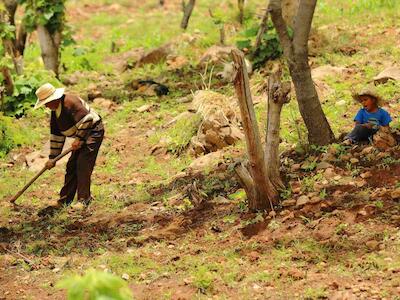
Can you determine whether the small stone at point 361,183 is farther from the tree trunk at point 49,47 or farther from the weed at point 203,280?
the tree trunk at point 49,47

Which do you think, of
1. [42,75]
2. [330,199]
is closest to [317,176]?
[330,199]

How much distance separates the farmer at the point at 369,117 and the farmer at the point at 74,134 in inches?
109

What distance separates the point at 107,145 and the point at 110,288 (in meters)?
7.87

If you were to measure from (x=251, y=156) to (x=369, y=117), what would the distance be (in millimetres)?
1599

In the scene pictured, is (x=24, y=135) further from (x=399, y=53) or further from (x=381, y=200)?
(x=381, y=200)

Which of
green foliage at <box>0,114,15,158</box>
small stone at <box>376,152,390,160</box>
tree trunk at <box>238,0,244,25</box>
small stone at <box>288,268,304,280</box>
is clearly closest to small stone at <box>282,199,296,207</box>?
small stone at <box>376,152,390,160</box>

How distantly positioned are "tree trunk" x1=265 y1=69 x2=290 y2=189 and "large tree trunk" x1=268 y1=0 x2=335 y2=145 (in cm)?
68

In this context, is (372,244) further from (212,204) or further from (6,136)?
(6,136)

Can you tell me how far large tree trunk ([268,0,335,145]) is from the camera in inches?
291

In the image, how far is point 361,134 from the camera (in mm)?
7684

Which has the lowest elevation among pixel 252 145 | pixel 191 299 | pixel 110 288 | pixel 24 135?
pixel 24 135

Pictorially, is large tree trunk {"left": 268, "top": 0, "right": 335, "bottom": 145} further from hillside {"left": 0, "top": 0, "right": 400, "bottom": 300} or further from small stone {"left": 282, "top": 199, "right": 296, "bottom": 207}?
small stone {"left": 282, "top": 199, "right": 296, "bottom": 207}

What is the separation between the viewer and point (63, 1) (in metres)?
13.0

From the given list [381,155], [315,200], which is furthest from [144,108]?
[315,200]
